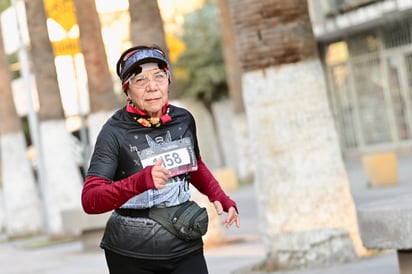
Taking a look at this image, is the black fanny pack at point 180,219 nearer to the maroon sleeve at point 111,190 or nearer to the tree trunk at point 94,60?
the maroon sleeve at point 111,190

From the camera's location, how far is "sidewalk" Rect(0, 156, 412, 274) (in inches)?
424

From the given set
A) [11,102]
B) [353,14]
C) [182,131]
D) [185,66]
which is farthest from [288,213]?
[185,66]

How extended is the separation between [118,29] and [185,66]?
6.09 meters

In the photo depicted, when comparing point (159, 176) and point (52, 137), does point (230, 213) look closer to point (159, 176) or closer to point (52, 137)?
point (159, 176)

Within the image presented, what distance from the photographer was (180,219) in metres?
5.05

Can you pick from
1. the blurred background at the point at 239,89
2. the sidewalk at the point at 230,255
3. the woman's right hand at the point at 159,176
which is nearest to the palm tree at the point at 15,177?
the blurred background at the point at 239,89

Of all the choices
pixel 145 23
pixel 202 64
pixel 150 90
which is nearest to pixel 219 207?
pixel 150 90

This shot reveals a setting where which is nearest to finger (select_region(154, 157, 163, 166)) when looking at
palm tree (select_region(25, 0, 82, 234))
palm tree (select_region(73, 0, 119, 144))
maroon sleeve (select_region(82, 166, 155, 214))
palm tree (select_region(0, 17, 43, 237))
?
maroon sleeve (select_region(82, 166, 155, 214))

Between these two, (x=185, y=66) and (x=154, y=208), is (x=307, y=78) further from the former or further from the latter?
(x=185, y=66)

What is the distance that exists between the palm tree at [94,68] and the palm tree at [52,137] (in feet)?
8.81

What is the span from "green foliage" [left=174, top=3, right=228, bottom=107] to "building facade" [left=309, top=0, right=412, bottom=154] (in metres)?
8.57

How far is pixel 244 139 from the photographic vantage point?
32.7 metres

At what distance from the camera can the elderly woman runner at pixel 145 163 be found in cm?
504

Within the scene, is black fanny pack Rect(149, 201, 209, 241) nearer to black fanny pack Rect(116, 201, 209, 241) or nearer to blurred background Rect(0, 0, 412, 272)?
black fanny pack Rect(116, 201, 209, 241)
